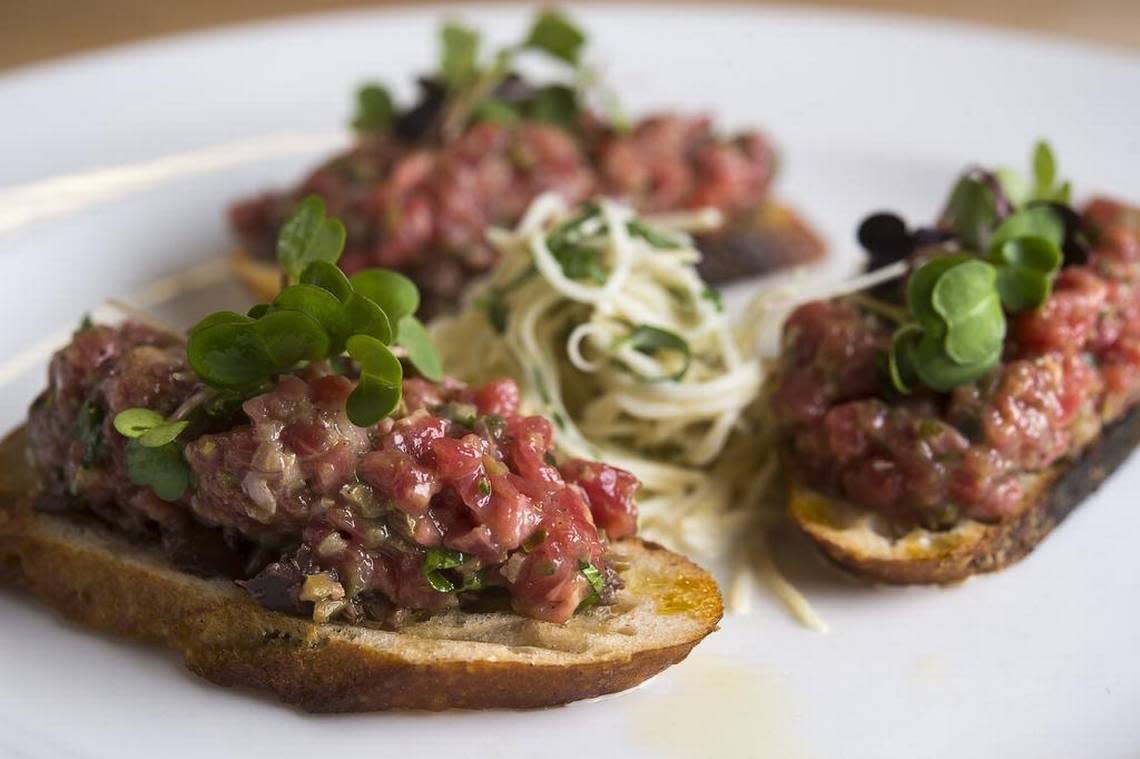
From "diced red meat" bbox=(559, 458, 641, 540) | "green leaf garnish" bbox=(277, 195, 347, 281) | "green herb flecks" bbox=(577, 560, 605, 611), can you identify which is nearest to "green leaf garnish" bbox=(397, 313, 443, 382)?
"green leaf garnish" bbox=(277, 195, 347, 281)

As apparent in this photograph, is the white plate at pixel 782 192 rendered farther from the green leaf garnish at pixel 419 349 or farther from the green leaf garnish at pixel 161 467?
the green leaf garnish at pixel 419 349

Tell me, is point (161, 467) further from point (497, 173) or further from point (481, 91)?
point (481, 91)

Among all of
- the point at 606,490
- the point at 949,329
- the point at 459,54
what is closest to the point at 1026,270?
the point at 949,329

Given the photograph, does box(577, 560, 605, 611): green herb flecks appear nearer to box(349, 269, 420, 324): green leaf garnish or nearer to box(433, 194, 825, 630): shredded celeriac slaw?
box(433, 194, 825, 630): shredded celeriac slaw

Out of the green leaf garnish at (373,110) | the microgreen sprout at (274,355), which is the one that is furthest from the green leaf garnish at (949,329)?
the green leaf garnish at (373,110)

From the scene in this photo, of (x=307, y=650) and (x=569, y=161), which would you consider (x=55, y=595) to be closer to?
(x=307, y=650)

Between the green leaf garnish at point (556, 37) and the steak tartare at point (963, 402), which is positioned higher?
the green leaf garnish at point (556, 37)
